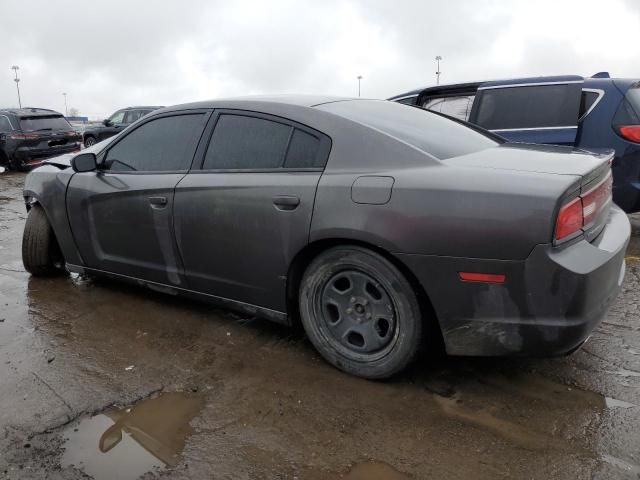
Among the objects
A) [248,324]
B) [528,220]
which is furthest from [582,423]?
[248,324]

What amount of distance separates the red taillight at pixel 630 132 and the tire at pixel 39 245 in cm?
524

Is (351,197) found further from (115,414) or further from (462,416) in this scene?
(115,414)

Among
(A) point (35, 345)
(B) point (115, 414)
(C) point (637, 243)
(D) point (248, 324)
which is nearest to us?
(B) point (115, 414)

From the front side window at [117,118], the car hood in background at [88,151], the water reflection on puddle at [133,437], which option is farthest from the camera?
the front side window at [117,118]

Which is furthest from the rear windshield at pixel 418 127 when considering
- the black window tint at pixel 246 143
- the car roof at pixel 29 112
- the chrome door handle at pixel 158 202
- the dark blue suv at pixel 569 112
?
the car roof at pixel 29 112

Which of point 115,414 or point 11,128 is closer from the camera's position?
point 115,414

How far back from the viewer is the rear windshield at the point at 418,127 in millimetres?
2713

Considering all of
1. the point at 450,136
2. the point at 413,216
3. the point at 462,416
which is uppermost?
the point at 450,136

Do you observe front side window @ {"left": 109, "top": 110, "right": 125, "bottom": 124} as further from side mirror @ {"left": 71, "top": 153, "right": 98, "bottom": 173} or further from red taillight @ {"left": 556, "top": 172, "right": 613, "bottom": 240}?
red taillight @ {"left": 556, "top": 172, "right": 613, "bottom": 240}

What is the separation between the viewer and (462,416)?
237 centimetres

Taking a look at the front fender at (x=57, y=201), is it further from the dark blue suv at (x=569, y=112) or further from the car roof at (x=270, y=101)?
the dark blue suv at (x=569, y=112)

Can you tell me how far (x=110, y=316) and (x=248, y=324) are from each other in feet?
3.38

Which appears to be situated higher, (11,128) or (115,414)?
(11,128)

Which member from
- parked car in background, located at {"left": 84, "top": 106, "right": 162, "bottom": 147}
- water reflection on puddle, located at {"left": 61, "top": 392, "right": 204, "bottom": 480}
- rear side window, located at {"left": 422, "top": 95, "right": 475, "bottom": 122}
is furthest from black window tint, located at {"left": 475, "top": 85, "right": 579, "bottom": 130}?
parked car in background, located at {"left": 84, "top": 106, "right": 162, "bottom": 147}
